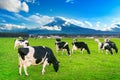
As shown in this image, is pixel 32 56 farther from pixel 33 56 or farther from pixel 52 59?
pixel 52 59

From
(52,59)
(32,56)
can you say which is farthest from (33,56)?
(52,59)

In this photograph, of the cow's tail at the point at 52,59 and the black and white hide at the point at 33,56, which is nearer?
the black and white hide at the point at 33,56

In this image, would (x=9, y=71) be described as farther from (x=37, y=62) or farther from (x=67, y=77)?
(x=67, y=77)

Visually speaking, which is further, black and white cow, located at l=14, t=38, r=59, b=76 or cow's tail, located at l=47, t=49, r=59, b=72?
cow's tail, located at l=47, t=49, r=59, b=72

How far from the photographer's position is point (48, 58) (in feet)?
61.2

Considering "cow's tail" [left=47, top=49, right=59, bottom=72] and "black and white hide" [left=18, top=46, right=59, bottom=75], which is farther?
"cow's tail" [left=47, top=49, right=59, bottom=72]

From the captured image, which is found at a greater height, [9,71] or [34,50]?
[34,50]

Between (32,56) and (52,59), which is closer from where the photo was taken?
(32,56)

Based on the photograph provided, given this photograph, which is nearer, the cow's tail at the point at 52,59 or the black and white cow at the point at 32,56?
the black and white cow at the point at 32,56

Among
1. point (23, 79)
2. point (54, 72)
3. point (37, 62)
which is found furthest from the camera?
point (54, 72)

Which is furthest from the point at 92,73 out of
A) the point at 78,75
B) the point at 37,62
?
the point at 37,62

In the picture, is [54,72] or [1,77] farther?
[54,72]

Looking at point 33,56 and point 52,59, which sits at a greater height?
point 33,56

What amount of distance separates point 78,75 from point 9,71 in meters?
5.41
